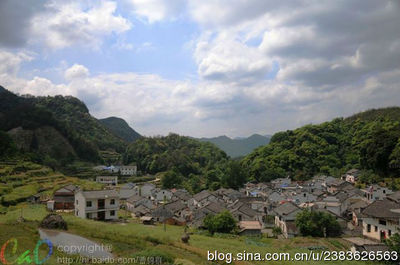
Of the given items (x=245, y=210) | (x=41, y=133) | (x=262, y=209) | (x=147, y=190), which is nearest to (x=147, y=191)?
(x=147, y=190)

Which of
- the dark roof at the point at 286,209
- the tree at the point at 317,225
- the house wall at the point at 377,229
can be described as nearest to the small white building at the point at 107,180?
the dark roof at the point at 286,209

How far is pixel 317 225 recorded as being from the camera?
3381cm

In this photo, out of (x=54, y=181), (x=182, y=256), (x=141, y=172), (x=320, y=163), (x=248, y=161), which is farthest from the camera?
(x=141, y=172)

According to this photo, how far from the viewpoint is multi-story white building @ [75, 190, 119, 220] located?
33.4m

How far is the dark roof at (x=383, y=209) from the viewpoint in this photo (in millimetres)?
29672

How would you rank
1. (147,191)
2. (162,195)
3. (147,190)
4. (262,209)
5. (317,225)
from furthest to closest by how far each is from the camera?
(147,190), (147,191), (162,195), (262,209), (317,225)

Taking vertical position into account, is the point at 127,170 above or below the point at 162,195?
above

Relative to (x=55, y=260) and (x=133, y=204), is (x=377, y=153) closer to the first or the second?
(x=133, y=204)

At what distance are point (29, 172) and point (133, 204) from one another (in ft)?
75.4

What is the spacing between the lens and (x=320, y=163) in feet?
284

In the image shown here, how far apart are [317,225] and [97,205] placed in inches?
922

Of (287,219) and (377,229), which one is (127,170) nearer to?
(287,219)

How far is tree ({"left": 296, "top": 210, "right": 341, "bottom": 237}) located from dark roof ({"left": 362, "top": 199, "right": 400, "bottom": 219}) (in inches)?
145

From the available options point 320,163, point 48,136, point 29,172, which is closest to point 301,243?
point 29,172
